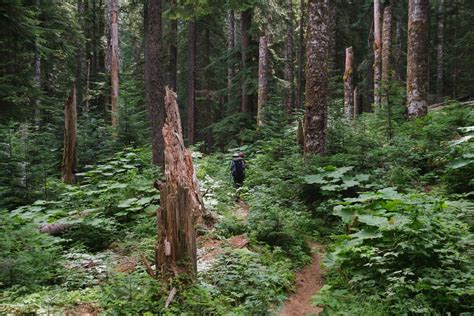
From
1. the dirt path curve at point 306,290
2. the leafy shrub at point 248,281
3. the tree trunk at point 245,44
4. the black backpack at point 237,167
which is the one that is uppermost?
the tree trunk at point 245,44

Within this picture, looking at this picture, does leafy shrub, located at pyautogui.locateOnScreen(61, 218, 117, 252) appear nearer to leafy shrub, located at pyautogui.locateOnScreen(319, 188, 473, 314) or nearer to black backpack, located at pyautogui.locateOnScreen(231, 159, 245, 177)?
leafy shrub, located at pyautogui.locateOnScreen(319, 188, 473, 314)

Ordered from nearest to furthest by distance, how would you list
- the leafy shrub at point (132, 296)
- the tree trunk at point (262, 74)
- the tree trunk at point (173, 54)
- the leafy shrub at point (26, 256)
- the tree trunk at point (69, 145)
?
the leafy shrub at point (132, 296)
the leafy shrub at point (26, 256)
the tree trunk at point (69, 145)
the tree trunk at point (262, 74)
the tree trunk at point (173, 54)

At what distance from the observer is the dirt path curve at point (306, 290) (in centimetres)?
555

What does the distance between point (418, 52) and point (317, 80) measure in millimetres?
3796

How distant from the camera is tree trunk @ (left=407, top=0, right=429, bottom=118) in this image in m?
11.5

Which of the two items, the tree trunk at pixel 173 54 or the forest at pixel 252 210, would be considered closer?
the forest at pixel 252 210

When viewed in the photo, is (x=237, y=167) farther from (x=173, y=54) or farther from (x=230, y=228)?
(x=173, y=54)

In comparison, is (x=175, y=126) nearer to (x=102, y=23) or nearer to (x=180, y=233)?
(x=180, y=233)

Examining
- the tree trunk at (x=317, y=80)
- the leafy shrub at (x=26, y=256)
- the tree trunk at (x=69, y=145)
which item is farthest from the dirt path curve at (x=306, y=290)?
the tree trunk at (x=69, y=145)

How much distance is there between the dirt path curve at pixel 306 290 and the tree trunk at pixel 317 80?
3.63m

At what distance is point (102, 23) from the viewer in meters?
29.5

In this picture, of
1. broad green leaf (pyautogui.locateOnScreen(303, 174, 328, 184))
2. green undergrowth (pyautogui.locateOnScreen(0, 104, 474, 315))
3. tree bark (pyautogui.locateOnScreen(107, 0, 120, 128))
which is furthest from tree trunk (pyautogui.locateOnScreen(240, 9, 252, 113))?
broad green leaf (pyautogui.locateOnScreen(303, 174, 328, 184))

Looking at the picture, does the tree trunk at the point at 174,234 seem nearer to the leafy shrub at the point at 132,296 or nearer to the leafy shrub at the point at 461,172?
the leafy shrub at the point at 132,296

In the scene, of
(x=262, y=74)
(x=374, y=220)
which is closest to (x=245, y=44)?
(x=262, y=74)
